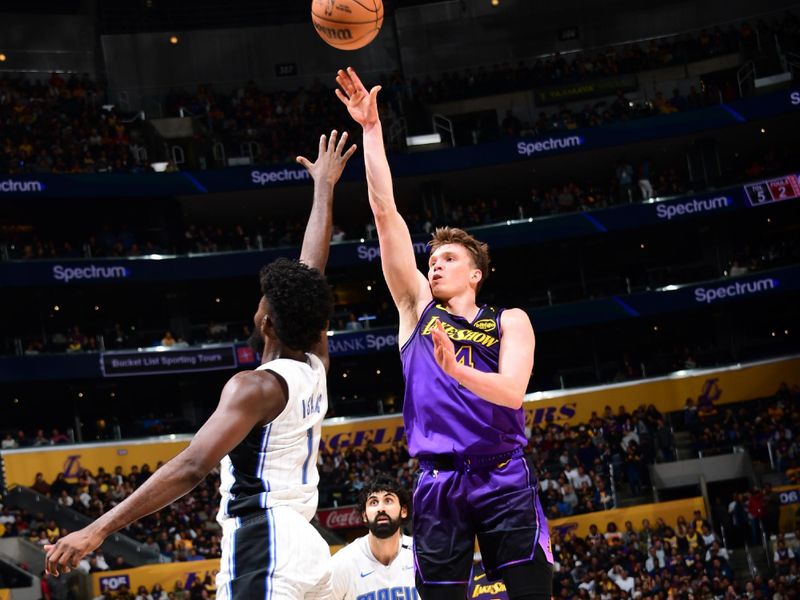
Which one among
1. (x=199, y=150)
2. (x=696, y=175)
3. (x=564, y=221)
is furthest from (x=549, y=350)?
(x=199, y=150)

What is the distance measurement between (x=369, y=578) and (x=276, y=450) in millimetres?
3207

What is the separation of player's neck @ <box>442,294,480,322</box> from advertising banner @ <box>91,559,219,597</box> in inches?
673

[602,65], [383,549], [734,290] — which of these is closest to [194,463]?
[383,549]

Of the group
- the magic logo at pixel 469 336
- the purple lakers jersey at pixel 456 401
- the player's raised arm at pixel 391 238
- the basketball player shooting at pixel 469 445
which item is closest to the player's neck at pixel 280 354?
the basketball player shooting at pixel 469 445

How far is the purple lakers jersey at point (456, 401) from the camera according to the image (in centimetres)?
560

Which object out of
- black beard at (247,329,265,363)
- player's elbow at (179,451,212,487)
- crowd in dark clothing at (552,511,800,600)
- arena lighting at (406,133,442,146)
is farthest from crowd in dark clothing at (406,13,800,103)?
player's elbow at (179,451,212,487)

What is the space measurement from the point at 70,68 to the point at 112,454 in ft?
53.7

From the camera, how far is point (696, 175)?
3597 centimetres

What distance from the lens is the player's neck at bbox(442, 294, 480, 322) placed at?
6.00m

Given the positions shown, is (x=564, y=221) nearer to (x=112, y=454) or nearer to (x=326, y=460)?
(x=326, y=460)

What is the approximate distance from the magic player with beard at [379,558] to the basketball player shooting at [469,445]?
6.05 feet

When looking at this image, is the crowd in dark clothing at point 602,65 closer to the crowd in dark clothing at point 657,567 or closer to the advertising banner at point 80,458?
the advertising banner at point 80,458

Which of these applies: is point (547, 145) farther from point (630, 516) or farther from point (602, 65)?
point (630, 516)

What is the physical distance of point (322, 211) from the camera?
5.81m
